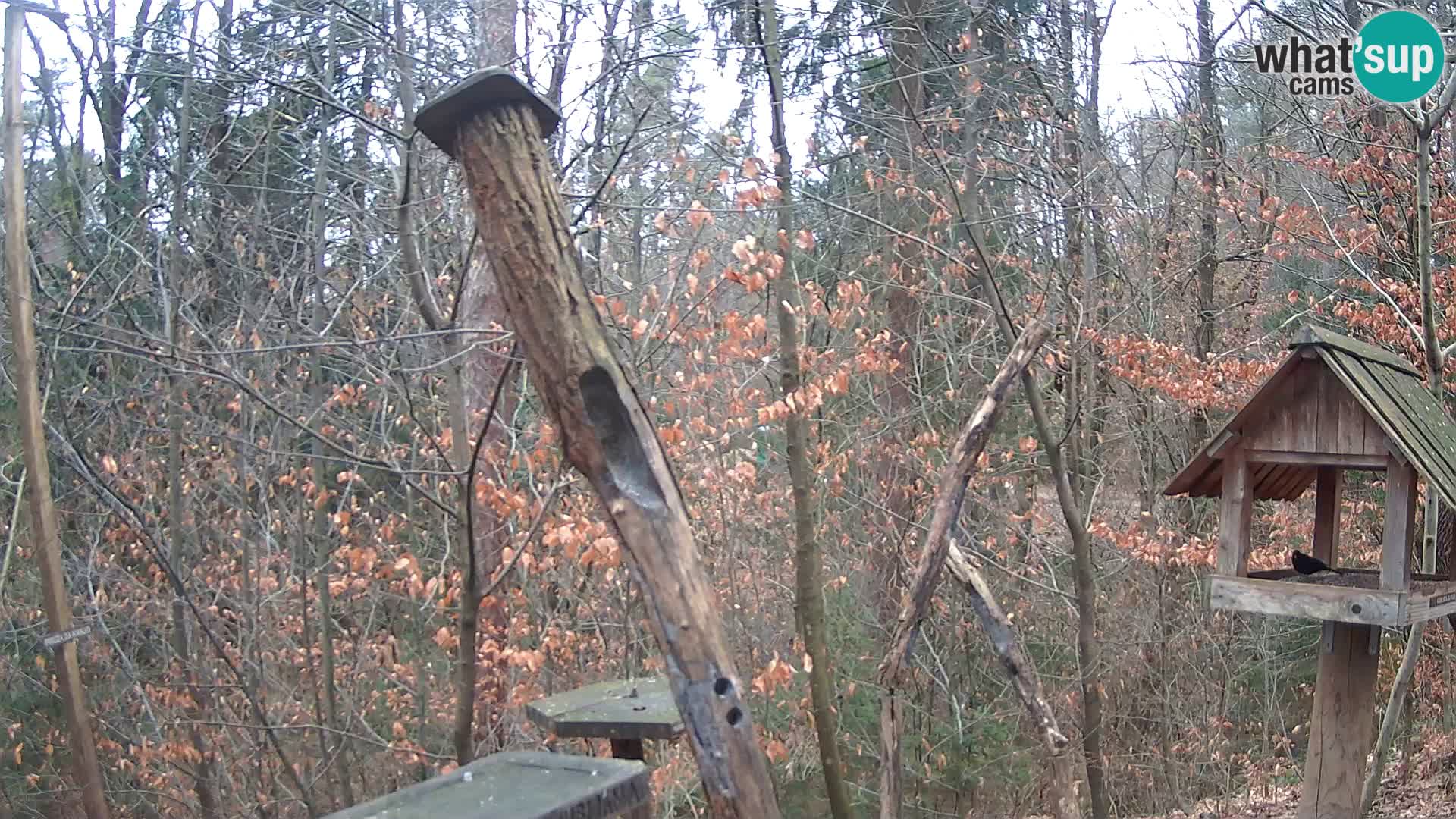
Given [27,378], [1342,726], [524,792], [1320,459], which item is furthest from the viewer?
[27,378]

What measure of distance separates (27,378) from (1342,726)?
633 cm

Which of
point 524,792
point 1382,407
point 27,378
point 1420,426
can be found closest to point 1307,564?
point 1420,426

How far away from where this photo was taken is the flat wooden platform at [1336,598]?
3.89 m

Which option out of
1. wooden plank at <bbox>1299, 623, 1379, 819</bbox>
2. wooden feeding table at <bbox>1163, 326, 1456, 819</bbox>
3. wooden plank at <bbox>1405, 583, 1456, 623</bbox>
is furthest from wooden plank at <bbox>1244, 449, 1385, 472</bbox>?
wooden plank at <bbox>1299, 623, 1379, 819</bbox>

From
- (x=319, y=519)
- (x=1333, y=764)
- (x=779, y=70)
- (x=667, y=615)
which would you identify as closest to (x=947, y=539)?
(x=1333, y=764)

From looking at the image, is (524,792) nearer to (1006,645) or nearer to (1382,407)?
(1006,645)

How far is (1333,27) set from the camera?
7.03 metres

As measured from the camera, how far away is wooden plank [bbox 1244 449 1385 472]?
4.05m

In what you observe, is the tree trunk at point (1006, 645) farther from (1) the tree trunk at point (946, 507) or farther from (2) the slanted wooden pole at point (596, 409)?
(2) the slanted wooden pole at point (596, 409)

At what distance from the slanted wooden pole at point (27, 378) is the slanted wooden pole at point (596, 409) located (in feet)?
12.6

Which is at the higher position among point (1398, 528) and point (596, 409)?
point (596, 409)

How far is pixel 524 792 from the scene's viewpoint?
2.97m

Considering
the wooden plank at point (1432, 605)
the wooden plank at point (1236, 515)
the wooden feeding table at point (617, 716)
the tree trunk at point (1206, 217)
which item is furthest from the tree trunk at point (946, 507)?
the tree trunk at point (1206, 217)

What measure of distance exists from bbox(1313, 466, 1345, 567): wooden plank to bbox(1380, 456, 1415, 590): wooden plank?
69cm
